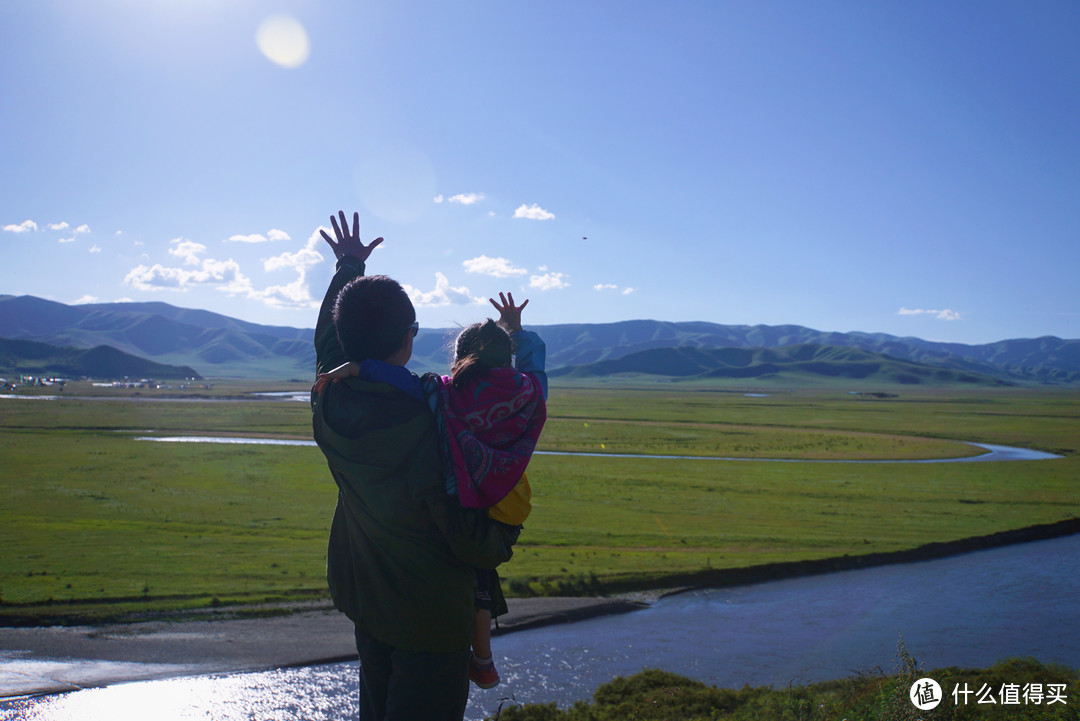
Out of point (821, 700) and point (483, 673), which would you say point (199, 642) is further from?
point (483, 673)

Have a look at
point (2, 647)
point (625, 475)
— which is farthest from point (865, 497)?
point (2, 647)

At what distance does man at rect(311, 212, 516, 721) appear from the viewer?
2840 mm

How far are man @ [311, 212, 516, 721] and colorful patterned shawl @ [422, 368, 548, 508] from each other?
0.22ft

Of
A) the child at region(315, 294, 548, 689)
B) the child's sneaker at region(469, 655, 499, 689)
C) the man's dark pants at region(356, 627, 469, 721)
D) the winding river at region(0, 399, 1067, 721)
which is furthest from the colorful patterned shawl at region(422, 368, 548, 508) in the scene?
the winding river at region(0, 399, 1067, 721)

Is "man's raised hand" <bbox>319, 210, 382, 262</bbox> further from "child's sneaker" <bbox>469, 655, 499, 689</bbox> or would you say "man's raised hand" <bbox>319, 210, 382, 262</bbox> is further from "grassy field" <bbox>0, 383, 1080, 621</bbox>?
"grassy field" <bbox>0, 383, 1080, 621</bbox>

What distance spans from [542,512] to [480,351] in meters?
24.7

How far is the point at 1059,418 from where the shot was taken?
278ft

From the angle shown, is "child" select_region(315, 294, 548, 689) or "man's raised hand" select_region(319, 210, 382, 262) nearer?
"child" select_region(315, 294, 548, 689)

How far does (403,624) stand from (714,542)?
2147cm

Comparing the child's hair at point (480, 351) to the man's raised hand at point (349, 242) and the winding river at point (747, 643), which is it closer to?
the man's raised hand at point (349, 242)

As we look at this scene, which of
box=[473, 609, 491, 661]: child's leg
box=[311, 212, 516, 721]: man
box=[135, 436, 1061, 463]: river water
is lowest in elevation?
box=[135, 436, 1061, 463]: river water

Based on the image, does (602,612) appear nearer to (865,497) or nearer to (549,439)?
(865,497)

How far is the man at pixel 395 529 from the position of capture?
2840 millimetres

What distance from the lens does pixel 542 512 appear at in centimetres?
2717
